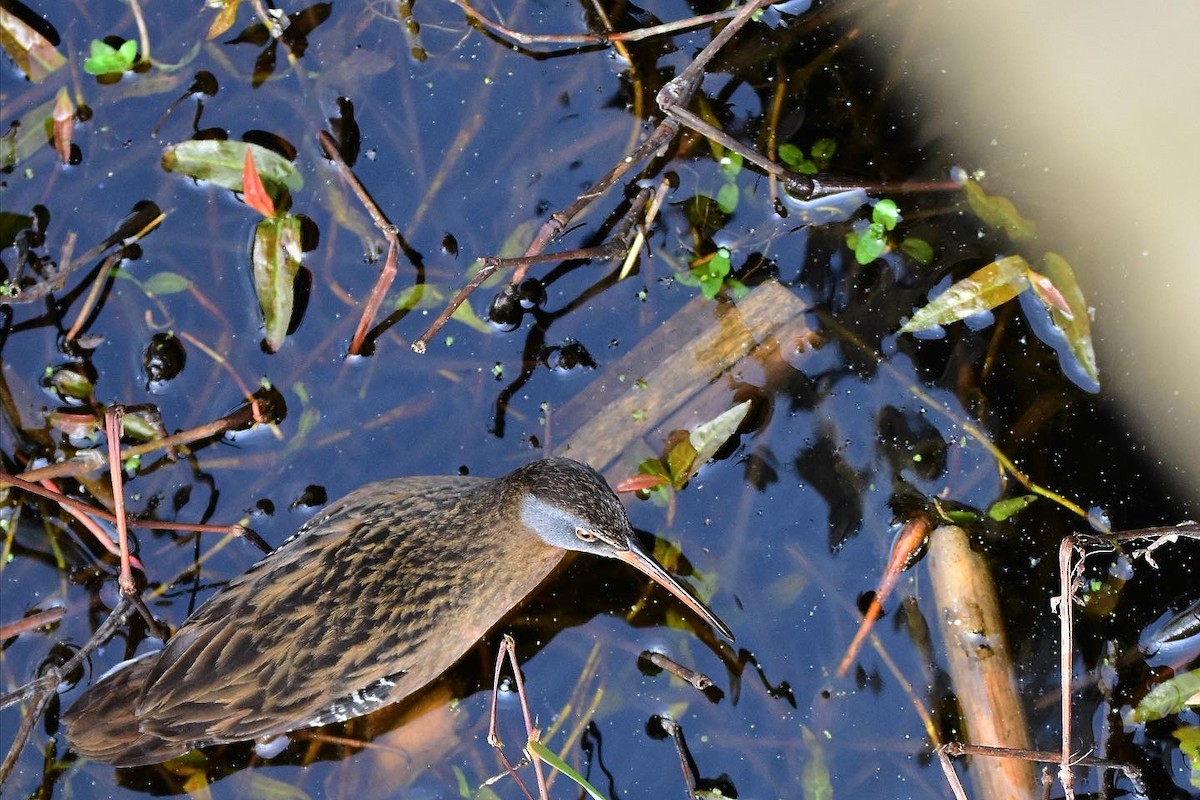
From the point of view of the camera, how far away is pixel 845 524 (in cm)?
332

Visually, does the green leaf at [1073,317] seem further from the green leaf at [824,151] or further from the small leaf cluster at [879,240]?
the green leaf at [824,151]

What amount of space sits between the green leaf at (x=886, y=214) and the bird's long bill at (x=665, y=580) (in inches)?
55.0

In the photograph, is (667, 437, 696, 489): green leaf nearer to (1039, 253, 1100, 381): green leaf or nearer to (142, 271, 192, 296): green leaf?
→ (1039, 253, 1100, 381): green leaf

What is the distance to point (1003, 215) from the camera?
334cm

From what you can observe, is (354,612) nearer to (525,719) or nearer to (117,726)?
(525,719)

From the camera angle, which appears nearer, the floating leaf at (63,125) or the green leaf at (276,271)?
the green leaf at (276,271)

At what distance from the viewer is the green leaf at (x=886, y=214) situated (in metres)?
3.29

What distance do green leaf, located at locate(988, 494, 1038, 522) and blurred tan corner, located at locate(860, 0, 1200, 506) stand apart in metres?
0.43

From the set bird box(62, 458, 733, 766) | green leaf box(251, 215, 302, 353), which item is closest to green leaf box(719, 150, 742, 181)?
bird box(62, 458, 733, 766)

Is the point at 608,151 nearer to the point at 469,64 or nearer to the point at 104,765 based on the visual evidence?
the point at 469,64

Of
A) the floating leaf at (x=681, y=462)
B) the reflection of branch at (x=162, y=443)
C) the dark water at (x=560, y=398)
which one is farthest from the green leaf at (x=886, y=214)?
the reflection of branch at (x=162, y=443)

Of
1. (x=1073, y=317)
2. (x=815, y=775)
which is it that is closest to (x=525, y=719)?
(x=815, y=775)

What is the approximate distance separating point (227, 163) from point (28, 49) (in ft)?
3.00

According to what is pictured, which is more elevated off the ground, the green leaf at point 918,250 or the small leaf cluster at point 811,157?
the small leaf cluster at point 811,157
